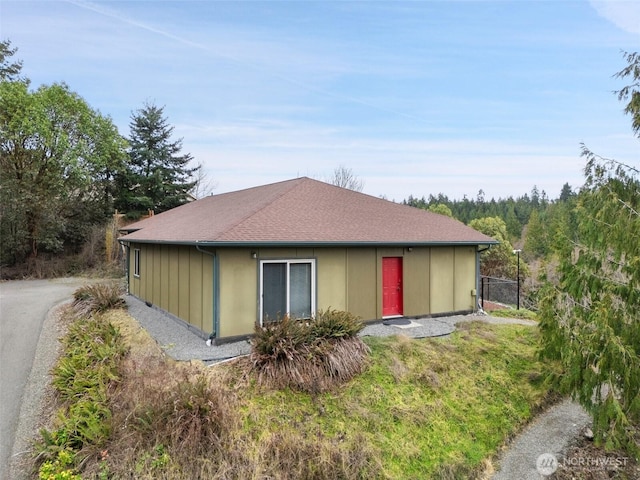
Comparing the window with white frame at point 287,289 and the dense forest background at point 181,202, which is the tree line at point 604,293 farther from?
the window with white frame at point 287,289

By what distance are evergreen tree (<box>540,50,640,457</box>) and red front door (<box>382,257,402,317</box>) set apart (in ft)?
16.5

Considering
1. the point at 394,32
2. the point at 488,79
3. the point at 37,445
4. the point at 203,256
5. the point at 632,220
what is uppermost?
the point at 394,32

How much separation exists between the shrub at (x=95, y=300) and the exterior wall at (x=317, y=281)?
3.42ft

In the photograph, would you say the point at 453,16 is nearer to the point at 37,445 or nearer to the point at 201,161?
the point at 37,445

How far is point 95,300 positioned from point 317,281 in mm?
7482

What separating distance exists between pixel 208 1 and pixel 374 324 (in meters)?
10.3

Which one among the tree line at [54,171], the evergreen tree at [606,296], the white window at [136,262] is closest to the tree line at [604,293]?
the evergreen tree at [606,296]

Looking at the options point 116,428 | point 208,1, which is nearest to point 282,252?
point 116,428

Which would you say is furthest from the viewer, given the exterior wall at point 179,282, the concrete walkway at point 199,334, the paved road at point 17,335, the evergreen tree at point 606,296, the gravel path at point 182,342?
the exterior wall at point 179,282

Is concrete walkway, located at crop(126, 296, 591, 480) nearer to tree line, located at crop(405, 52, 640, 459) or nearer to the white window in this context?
tree line, located at crop(405, 52, 640, 459)

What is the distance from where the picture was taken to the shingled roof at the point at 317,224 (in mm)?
8352

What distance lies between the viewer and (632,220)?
14.9ft

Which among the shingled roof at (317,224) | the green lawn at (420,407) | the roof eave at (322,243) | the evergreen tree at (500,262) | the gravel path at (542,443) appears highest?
the shingled roof at (317,224)

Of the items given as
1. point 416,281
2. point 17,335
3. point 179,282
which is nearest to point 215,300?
point 179,282
